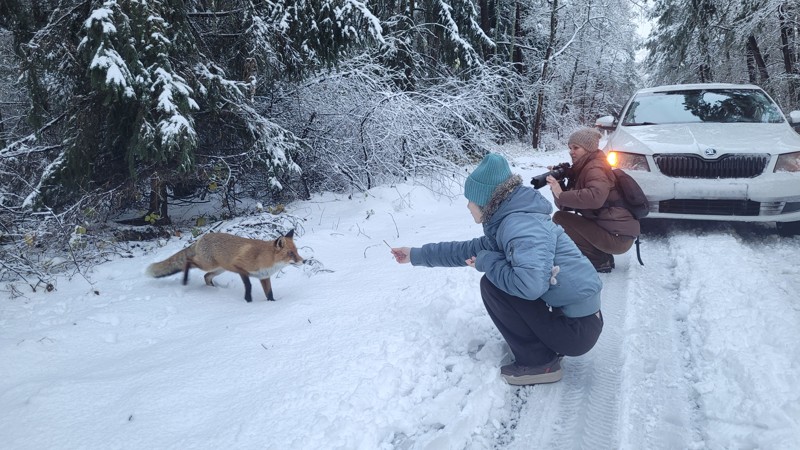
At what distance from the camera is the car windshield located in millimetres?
6430

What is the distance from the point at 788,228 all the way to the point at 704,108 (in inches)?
85.9

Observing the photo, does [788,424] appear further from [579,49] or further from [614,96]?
[614,96]

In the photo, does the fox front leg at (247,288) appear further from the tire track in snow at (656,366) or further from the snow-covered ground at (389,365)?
the tire track in snow at (656,366)

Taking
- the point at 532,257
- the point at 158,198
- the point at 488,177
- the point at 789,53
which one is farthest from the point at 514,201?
the point at 789,53

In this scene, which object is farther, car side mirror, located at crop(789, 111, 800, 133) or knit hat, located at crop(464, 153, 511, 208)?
car side mirror, located at crop(789, 111, 800, 133)

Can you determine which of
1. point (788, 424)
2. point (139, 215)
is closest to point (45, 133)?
point (139, 215)

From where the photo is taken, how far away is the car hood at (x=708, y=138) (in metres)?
5.26

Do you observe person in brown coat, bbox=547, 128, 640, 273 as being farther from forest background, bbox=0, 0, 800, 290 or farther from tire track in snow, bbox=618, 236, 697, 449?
forest background, bbox=0, 0, 800, 290

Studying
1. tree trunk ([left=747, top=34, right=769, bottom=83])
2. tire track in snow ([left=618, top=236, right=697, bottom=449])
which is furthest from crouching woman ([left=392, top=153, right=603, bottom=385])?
tree trunk ([left=747, top=34, right=769, bottom=83])

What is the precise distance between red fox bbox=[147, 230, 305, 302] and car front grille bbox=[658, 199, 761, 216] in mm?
4589

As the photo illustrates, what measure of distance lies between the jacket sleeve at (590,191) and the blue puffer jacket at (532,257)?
1743 mm

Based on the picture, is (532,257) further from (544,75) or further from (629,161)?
(544,75)

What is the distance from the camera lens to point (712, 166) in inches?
209

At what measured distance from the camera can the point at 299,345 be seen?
134 inches
